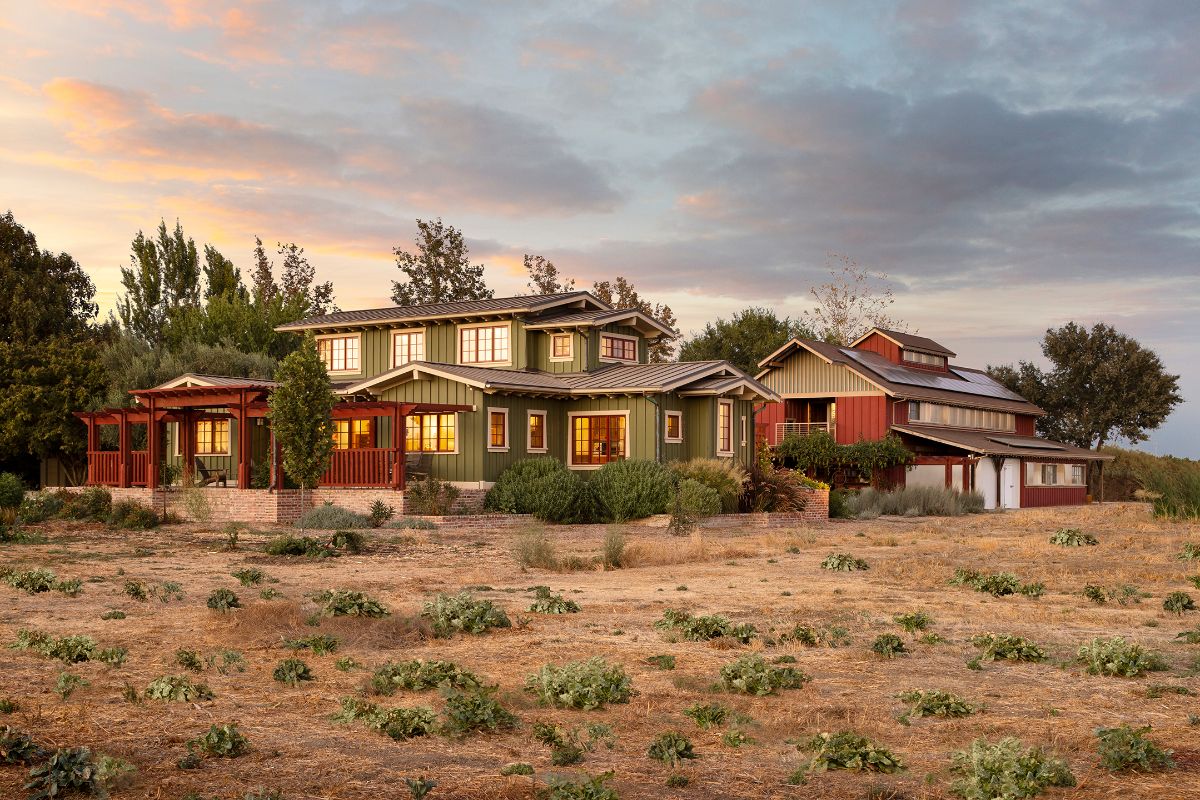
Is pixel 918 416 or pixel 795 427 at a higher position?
pixel 918 416

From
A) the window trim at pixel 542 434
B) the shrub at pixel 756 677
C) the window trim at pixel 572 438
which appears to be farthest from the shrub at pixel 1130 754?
the window trim at pixel 572 438

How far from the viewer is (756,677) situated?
943 cm

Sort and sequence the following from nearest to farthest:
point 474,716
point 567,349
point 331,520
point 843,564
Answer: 1. point 474,716
2. point 843,564
3. point 331,520
4. point 567,349

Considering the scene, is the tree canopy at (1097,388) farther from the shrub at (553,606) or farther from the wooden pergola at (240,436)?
the shrub at (553,606)

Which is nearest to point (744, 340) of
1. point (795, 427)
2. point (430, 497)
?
point (795, 427)

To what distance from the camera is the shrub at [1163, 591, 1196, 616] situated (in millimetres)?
14398

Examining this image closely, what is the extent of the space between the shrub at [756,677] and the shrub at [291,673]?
353 centimetres

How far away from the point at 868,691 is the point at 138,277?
69.3 meters

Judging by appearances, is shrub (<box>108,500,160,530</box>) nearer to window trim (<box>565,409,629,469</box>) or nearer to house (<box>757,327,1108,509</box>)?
window trim (<box>565,409,629,469</box>)

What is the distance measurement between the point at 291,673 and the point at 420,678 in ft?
3.88

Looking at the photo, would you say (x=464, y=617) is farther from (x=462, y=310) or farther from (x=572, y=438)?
(x=462, y=310)

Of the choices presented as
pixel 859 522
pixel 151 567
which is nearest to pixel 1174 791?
pixel 151 567

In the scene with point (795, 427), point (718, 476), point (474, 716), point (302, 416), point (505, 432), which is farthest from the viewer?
point (795, 427)

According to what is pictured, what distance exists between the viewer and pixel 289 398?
3222 centimetres
